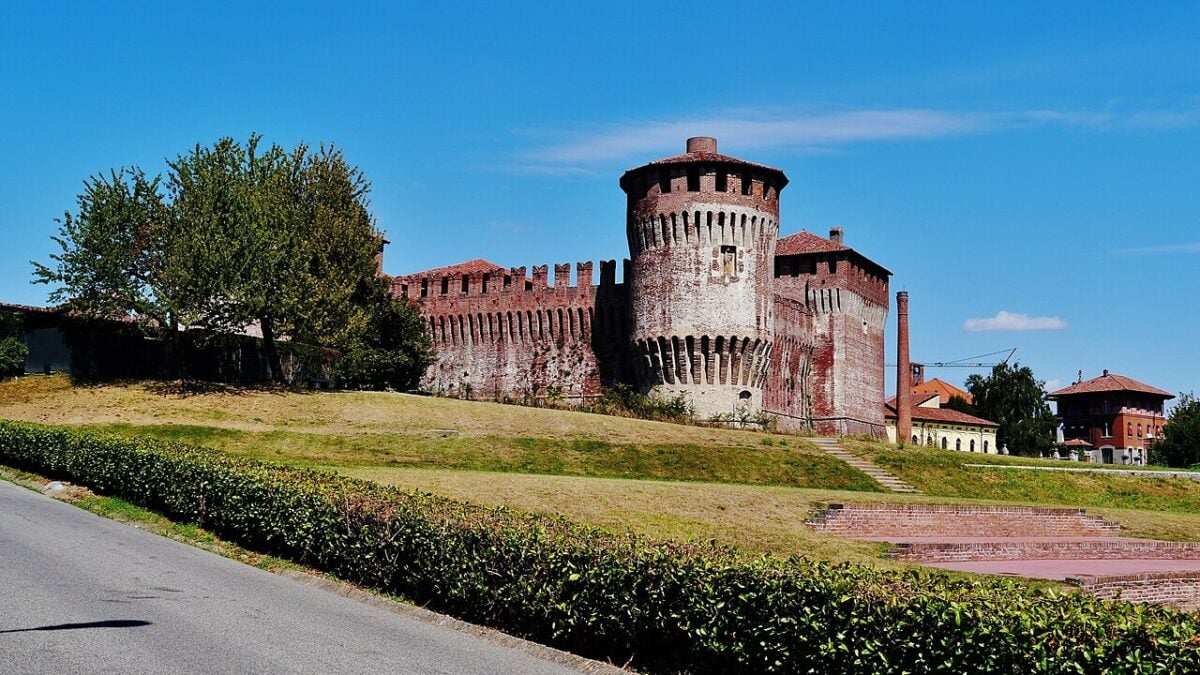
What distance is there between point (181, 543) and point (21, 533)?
2324 millimetres

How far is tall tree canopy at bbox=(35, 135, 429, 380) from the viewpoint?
46.7 meters

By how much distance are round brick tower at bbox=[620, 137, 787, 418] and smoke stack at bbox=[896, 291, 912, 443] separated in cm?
1737

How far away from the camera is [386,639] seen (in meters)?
12.5

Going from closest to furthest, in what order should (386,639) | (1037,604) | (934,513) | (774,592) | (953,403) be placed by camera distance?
(1037,604), (774,592), (386,639), (934,513), (953,403)

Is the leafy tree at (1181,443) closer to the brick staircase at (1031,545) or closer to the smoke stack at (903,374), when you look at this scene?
the smoke stack at (903,374)

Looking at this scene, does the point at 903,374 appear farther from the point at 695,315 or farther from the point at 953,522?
the point at 953,522

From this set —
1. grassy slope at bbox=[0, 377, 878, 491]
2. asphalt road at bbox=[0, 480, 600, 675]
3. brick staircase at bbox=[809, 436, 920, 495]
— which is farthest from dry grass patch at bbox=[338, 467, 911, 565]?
brick staircase at bbox=[809, 436, 920, 495]

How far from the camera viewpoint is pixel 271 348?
51.5m

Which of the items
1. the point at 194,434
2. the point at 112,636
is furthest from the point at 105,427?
the point at 112,636

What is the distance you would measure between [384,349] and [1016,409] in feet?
191

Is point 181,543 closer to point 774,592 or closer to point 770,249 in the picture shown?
point 774,592

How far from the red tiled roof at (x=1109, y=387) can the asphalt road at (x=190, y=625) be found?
10860 cm

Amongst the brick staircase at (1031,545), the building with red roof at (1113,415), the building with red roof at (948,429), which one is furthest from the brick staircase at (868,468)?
the building with red roof at (1113,415)

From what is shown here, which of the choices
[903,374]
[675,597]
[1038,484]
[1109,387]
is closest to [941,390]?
[1109,387]
